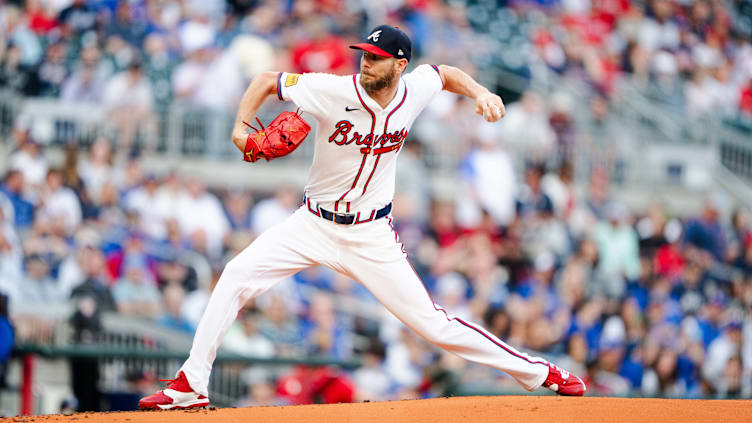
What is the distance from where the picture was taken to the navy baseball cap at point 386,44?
4105mm

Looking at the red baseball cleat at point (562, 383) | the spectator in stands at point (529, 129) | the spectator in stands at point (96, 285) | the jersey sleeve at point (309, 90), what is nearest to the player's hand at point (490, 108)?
the jersey sleeve at point (309, 90)

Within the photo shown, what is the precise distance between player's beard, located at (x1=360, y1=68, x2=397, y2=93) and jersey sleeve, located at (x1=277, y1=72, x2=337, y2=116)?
14cm

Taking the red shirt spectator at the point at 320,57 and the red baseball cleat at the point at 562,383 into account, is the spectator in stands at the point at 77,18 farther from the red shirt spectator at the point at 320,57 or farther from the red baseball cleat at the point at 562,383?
the red baseball cleat at the point at 562,383

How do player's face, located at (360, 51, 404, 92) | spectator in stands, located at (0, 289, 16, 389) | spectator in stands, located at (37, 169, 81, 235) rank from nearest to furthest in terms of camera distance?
player's face, located at (360, 51, 404, 92), spectator in stands, located at (0, 289, 16, 389), spectator in stands, located at (37, 169, 81, 235)

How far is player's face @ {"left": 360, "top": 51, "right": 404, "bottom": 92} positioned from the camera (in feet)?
13.6

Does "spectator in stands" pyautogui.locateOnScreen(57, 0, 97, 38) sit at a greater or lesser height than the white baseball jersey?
lesser

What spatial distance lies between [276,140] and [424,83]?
814mm

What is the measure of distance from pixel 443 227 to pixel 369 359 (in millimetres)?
1682

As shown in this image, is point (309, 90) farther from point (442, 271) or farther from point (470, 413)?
point (442, 271)

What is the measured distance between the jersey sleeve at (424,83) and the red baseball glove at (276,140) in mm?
607

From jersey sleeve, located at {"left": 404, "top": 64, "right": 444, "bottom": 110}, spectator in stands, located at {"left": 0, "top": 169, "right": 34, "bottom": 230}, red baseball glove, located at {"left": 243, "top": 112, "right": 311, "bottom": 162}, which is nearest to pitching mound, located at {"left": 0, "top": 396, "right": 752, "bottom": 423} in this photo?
red baseball glove, located at {"left": 243, "top": 112, "right": 311, "bottom": 162}

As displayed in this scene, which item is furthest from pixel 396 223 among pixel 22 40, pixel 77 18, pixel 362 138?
pixel 362 138

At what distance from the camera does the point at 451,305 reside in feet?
27.6

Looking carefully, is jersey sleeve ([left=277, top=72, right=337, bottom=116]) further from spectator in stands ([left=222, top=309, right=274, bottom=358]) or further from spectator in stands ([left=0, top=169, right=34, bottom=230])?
spectator in stands ([left=0, top=169, right=34, bottom=230])
